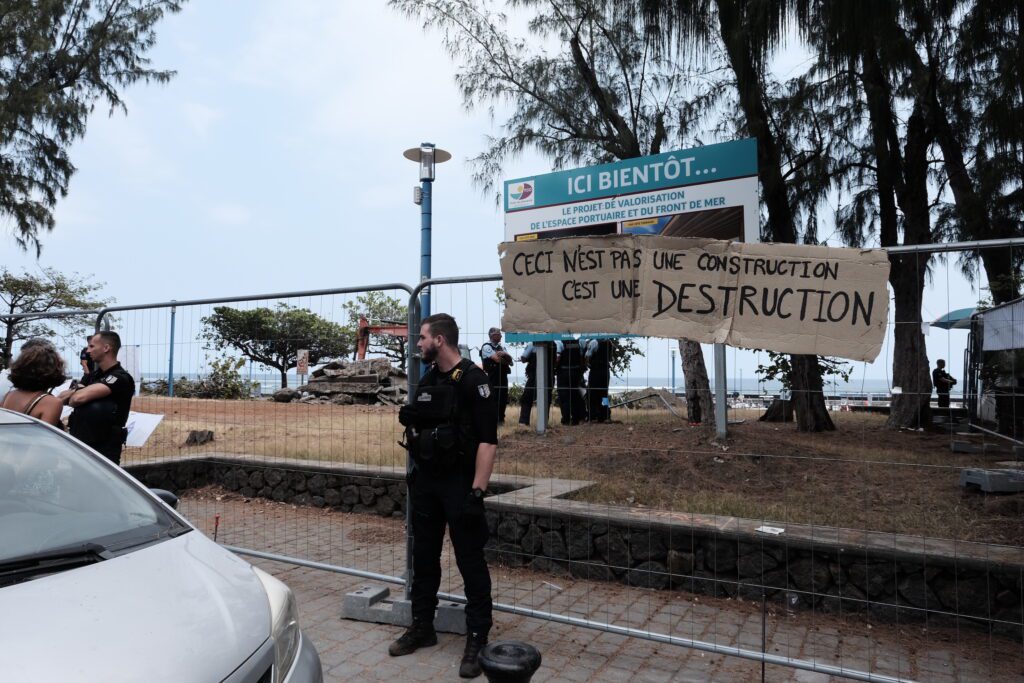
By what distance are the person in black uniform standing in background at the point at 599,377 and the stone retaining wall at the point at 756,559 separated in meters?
0.94

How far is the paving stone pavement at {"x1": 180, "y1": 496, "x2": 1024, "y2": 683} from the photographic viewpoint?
3625 mm

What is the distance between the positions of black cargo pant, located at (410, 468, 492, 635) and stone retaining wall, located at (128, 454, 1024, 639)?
146 centimetres

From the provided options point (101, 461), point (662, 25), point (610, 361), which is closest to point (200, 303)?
point (101, 461)

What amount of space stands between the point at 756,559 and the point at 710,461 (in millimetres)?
2099

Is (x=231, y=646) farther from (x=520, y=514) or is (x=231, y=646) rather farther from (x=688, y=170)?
(x=688, y=170)

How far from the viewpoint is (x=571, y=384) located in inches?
190

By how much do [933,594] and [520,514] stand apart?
2.88 m

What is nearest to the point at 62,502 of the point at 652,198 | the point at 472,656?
the point at 472,656

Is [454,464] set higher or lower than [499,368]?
lower

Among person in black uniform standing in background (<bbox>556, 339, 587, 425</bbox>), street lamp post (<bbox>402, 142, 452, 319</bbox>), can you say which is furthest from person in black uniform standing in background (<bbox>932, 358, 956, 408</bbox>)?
street lamp post (<bbox>402, 142, 452, 319</bbox>)

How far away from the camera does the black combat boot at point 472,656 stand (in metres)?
3.50

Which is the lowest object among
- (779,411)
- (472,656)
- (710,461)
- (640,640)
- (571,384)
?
(640,640)

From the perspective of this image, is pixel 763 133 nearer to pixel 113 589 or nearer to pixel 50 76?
pixel 113 589

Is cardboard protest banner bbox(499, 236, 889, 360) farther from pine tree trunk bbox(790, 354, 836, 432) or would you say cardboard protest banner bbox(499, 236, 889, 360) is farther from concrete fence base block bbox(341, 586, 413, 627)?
concrete fence base block bbox(341, 586, 413, 627)
